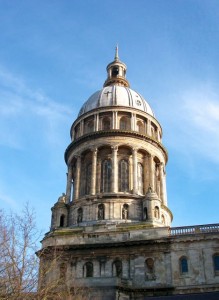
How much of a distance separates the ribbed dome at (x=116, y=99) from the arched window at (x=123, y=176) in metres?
8.34

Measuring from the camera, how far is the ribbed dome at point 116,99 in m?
55.9

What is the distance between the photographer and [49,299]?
29656mm

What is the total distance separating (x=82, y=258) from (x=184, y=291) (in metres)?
10.0

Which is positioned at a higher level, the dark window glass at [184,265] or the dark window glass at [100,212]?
the dark window glass at [100,212]

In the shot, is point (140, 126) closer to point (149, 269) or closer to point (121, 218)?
point (121, 218)

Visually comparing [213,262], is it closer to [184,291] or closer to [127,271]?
[184,291]

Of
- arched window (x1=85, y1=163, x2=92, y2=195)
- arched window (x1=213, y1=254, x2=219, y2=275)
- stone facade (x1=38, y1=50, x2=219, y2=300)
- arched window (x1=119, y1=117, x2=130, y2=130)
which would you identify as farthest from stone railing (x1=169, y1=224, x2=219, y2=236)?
arched window (x1=119, y1=117, x2=130, y2=130)

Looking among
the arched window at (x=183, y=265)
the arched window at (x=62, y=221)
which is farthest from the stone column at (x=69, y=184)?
the arched window at (x=183, y=265)

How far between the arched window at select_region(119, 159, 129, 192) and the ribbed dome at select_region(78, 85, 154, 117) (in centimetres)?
834

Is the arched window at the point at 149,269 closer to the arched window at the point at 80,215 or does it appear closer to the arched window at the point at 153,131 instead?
the arched window at the point at 80,215

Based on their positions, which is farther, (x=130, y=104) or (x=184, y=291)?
(x=130, y=104)

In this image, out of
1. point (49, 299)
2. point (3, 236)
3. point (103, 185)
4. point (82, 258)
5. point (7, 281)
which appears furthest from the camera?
point (103, 185)

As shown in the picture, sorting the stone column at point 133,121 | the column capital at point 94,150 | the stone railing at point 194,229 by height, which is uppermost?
the stone column at point 133,121

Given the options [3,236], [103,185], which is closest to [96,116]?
[103,185]
